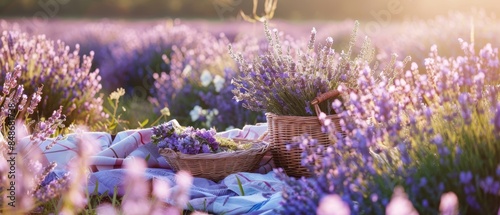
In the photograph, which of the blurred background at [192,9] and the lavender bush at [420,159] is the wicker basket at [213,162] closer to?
the lavender bush at [420,159]

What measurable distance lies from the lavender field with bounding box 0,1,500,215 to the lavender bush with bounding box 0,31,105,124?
0.04ft

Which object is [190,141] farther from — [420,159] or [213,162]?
[420,159]

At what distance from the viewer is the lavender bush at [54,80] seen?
221 inches

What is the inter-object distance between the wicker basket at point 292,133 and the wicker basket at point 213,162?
0.14m

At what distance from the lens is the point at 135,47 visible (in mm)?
9492

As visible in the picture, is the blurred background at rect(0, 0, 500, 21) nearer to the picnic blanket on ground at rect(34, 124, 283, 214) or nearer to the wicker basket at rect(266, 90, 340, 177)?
the picnic blanket on ground at rect(34, 124, 283, 214)

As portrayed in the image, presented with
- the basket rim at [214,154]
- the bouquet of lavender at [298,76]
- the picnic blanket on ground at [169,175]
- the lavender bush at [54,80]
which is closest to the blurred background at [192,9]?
the lavender bush at [54,80]

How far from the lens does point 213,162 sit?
4.12 m

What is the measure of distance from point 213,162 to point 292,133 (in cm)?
48

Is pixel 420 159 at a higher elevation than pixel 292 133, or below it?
below

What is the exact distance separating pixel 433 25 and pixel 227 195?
5.16 metres

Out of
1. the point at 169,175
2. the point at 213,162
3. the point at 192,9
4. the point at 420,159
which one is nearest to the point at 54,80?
the point at 169,175

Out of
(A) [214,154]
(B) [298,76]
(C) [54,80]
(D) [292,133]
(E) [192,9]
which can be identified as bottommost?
(A) [214,154]

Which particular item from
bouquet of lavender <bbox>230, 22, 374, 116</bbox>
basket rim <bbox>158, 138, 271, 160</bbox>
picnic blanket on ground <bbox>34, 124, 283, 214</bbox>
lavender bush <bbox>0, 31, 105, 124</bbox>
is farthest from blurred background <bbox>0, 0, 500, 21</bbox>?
basket rim <bbox>158, 138, 271, 160</bbox>
